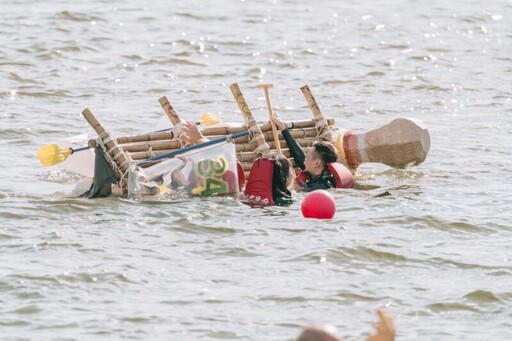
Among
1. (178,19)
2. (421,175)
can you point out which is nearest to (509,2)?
(178,19)

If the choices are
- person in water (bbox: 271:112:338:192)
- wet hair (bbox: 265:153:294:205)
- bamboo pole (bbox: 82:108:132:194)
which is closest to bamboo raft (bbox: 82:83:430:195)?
bamboo pole (bbox: 82:108:132:194)

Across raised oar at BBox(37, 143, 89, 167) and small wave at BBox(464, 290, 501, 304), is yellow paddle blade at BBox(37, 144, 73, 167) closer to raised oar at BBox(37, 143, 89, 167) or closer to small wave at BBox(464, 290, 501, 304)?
raised oar at BBox(37, 143, 89, 167)

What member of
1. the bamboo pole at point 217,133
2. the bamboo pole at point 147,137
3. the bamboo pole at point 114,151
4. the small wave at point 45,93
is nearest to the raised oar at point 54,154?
the bamboo pole at point 217,133

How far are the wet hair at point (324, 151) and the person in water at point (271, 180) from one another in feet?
2.64

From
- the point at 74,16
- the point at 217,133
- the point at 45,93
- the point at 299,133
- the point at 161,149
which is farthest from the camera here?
the point at 74,16

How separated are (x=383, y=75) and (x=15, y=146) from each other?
30.3ft

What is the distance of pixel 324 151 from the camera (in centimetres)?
1409

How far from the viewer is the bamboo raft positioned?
1377 cm

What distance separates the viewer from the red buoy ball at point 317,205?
1276cm

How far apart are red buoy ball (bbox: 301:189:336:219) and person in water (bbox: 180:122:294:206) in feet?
1.60

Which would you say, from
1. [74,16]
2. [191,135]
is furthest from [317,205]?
[74,16]

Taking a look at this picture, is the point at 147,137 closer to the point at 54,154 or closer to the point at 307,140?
the point at 54,154

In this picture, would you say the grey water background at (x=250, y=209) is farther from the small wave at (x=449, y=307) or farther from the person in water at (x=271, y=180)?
the person in water at (x=271, y=180)

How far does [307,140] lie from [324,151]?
1.07 meters
